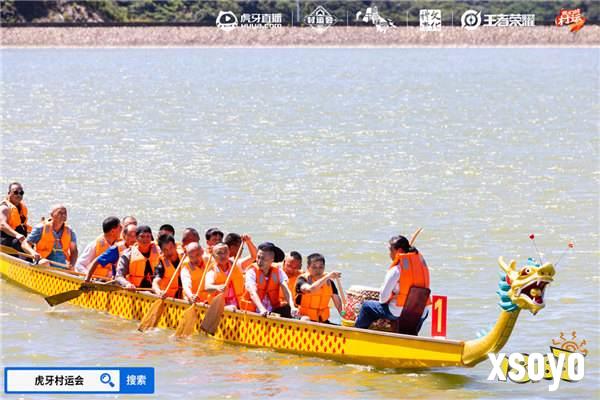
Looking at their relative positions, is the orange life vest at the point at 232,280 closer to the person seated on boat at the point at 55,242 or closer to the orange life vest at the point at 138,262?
the orange life vest at the point at 138,262

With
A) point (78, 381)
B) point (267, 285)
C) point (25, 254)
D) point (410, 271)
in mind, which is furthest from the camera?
point (25, 254)

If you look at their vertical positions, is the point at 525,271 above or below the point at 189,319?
above

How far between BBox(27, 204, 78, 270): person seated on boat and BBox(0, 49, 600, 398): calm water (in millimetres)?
751

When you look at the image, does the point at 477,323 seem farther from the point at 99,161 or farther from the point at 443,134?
the point at 443,134

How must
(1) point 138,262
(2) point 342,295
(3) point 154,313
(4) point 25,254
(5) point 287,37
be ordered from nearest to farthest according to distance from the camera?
(2) point 342,295, (3) point 154,313, (1) point 138,262, (4) point 25,254, (5) point 287,37

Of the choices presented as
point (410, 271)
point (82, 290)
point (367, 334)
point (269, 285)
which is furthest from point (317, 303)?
point (82, 290)

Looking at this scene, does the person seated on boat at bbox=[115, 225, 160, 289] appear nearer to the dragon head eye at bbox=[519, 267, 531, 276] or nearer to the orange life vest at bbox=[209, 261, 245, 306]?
the orange life vest at bbox=[209, 261, 245, 306]

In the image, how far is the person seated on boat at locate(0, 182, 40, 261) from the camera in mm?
22109

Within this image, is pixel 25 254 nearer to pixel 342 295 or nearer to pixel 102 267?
pixel 102 267

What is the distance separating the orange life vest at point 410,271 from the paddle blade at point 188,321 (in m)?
3.47

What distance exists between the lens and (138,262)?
763 inches

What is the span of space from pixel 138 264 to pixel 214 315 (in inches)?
79.7

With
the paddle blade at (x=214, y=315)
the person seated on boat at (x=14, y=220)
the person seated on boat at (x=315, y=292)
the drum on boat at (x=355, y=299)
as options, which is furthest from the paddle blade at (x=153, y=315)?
the person seated on boat at (x=14, y=220)

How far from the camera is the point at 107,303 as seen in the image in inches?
796
